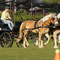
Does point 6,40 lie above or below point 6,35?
below

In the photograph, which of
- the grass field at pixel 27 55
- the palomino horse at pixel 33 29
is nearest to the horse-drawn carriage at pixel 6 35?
the palomino horse at pixel 33 29

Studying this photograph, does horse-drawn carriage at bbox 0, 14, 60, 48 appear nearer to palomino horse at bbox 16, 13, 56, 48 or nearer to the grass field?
palomino horse at bbox 16, 13, 56, 48

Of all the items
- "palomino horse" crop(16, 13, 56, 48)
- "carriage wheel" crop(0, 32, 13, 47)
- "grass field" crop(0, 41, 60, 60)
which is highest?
"palomino horse" crop(16, 13, 56, 48)

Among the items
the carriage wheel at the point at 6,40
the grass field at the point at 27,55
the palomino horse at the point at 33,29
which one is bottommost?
the grass field at the point at 27,55

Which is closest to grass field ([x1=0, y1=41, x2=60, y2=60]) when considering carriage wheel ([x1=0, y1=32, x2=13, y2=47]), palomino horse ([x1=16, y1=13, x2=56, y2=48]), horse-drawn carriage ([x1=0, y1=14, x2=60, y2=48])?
carriage wheel ([x1=0, y1=32, x2=13, y2=47])

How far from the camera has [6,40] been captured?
58.3 feet

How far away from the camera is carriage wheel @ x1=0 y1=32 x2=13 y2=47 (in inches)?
696

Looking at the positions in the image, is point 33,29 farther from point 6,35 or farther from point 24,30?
point 6,35

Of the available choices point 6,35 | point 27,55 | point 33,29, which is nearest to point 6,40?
point 6,35

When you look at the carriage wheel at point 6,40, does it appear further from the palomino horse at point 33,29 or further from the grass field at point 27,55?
the grass field at point 27,55

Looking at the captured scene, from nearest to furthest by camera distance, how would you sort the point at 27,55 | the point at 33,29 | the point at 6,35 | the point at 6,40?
the point at 27,55 < the point at 6,40 < the point at 6,35 < the point at 33,29

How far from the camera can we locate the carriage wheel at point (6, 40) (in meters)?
17.7

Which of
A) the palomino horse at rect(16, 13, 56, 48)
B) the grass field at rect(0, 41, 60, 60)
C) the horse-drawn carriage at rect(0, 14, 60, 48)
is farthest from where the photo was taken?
the palomino horse at rect(16, 13, 56, 48)

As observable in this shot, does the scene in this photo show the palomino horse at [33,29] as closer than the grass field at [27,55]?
No
